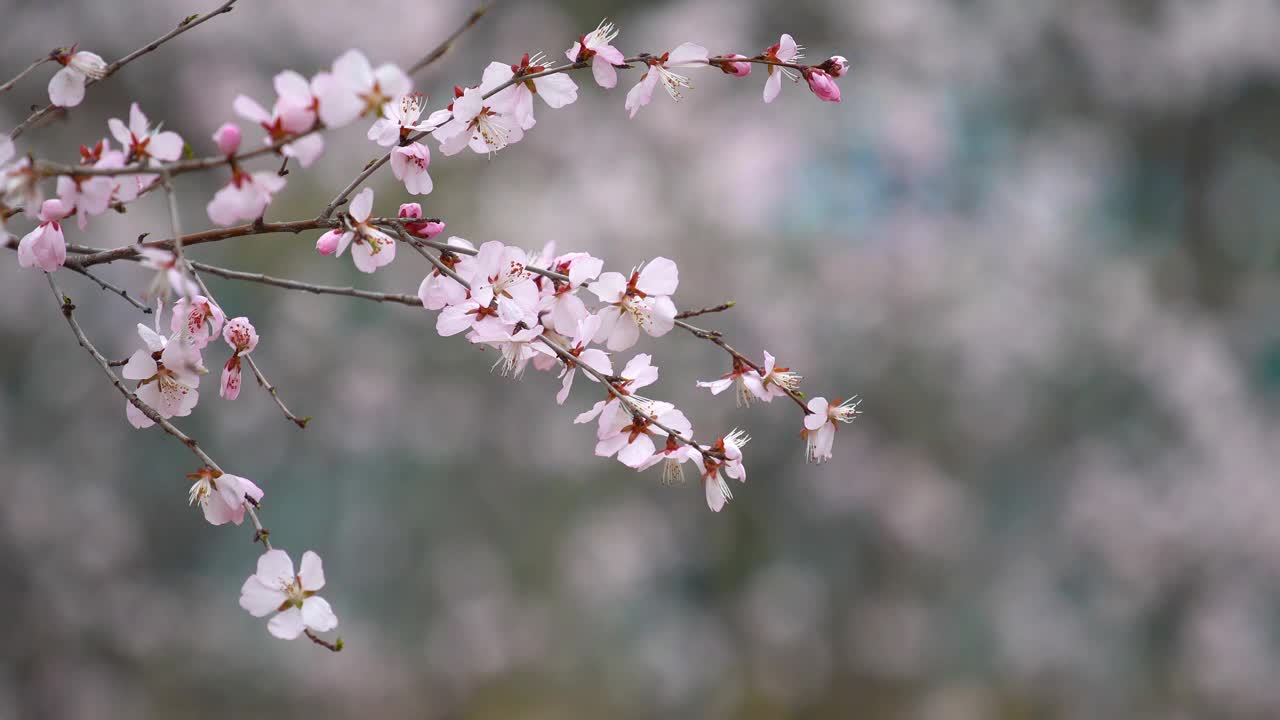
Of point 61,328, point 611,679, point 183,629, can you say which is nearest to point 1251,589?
point 611,679

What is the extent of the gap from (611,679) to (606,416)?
125 inches

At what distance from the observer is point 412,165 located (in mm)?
912

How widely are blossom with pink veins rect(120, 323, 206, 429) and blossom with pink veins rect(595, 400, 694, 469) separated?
33cm

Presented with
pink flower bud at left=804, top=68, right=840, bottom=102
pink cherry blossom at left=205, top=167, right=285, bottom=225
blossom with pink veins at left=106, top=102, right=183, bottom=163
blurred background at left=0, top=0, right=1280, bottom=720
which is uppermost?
blossom with pink veins at left=106, top=102, right=183, bottom=163

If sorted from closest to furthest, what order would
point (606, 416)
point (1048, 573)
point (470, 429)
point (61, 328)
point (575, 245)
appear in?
1. point (606, 416)
2. point (61, 328)
3. point (575, 245)
4. point (470, 429)
5. point (1048, 573)

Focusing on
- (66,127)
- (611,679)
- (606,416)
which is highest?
(606,416)

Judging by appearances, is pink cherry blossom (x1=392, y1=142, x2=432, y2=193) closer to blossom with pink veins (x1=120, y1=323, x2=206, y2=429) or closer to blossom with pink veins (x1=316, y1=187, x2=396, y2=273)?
blossom with pink veins (x1=316, y1=187, x2=396, y2=273)

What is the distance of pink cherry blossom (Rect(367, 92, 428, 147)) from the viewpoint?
0.85 metres

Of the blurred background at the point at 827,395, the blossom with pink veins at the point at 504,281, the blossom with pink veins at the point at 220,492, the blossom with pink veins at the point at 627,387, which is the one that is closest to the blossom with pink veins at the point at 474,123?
the blossom with pink veins at the point at 504,281

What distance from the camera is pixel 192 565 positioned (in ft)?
12.1

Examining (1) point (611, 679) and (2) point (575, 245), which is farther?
(1) point (611, 679)

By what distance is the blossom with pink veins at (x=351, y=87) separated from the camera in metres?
0.71

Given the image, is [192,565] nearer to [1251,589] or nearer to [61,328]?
[61,328]

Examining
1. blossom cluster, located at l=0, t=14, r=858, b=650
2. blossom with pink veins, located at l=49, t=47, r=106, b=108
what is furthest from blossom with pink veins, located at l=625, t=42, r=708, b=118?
blossom with pink veins, located at l=49, t=47, r=106, b=108
